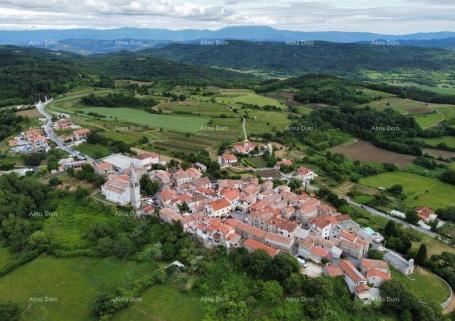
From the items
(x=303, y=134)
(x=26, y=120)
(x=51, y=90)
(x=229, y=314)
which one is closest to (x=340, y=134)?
(x=303, y=134)

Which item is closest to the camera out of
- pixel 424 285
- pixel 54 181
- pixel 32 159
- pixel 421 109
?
pixel 424 285

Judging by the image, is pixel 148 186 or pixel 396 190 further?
pixel 396 190

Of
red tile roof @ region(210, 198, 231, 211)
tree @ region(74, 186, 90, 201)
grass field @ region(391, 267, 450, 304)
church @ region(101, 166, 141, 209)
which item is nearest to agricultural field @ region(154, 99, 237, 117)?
church @ region(101, 166, 141, 209)

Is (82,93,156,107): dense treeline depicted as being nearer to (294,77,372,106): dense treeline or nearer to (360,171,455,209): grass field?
(294,77,372,106): dense treeline

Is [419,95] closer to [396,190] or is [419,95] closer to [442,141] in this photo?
[442,141]

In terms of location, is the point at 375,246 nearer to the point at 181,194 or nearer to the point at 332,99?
the point at 181,194

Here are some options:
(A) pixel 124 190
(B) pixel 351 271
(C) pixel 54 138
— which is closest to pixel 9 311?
(A) pixel 124 190

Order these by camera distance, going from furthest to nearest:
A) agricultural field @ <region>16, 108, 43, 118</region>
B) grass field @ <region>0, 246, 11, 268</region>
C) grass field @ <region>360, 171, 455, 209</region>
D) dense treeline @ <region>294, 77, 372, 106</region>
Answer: dense treeline @ <region>294, 77, 372, 106</region> < agricultural field @ <region>16, 108, 43, 118</region> < grass field @ <region>360, 171, 455, 209</region> < grass field @ <region>0, 246, 11, 268</region>
